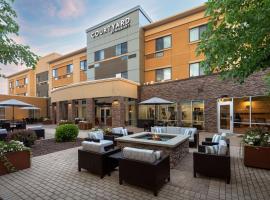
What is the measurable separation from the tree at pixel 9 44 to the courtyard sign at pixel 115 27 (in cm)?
1844

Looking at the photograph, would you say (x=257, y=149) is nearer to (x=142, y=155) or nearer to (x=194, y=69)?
(x=142, y=155)

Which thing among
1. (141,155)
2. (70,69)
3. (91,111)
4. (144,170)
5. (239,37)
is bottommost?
(144,170)

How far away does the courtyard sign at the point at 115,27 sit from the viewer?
70.4 feet

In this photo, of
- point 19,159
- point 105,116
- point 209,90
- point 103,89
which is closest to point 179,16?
point 209,90

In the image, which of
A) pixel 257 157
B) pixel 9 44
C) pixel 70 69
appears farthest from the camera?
pixel 70 69

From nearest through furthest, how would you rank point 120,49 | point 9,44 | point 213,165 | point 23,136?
point 9,44 < point 213,165 < point 23,136 < point 120,49

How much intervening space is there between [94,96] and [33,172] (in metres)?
12.5

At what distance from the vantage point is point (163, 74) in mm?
20266

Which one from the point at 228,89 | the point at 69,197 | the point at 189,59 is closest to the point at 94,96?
the point at 189,59

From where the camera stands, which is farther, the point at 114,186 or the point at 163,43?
the point at 163,43

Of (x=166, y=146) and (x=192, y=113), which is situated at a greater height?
(x=192, y=113)

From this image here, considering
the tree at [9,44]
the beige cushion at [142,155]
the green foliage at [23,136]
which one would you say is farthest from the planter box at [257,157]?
the green foliage at [23,136]

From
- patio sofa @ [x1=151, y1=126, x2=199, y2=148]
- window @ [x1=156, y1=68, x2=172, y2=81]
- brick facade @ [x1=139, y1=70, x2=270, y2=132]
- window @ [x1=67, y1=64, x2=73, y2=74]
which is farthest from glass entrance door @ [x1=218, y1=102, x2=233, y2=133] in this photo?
window @ [x1=67, y1=64, x2=73, y2=74]

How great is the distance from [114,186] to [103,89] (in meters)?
13.3
